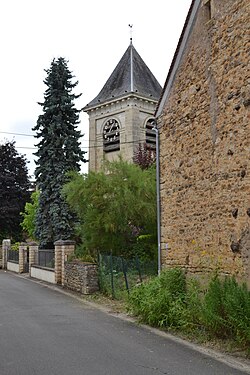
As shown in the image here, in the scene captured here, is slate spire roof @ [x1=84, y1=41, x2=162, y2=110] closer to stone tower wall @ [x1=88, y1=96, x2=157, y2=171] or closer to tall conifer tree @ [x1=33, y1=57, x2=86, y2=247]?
stone tower wall @ [x1=88, y1=96, x2=157, y2=171]

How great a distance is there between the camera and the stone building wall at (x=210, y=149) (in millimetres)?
9148

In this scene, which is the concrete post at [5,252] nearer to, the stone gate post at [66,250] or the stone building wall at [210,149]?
the stone gate post at [66,250]

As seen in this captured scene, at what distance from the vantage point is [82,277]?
640 inches

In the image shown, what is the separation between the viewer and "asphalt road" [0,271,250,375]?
6516mm

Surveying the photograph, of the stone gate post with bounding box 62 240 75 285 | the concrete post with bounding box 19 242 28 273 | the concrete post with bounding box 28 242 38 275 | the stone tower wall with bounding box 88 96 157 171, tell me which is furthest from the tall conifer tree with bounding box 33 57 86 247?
the stone gate post with bounding box 62 240 75 285

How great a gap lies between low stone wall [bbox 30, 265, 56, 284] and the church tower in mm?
12064

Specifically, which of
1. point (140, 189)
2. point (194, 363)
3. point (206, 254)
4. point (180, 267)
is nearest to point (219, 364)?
point (194, 363)

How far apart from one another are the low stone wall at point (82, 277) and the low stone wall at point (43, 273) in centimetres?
258

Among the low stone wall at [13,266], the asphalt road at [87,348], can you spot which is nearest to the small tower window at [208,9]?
the asphalt road at [87,348]

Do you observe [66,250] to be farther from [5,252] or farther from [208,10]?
[5,252]

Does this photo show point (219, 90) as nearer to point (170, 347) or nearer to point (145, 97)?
point (170, 347)

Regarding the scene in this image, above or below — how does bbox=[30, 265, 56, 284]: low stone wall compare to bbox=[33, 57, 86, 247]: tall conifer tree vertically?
below

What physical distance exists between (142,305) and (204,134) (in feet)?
13.8

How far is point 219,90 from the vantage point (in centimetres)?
995
